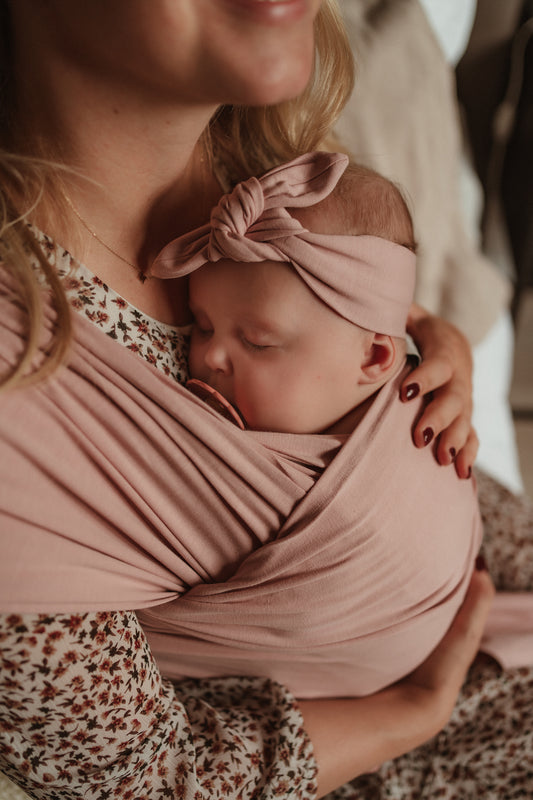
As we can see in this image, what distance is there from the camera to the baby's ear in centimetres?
94

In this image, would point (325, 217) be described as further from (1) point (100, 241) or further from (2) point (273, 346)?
(1) point (100, 241)

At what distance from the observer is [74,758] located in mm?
755

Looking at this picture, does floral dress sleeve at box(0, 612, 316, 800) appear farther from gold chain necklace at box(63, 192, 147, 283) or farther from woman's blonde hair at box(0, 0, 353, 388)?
gold chain necklace at box(63, 192, 147, 283)

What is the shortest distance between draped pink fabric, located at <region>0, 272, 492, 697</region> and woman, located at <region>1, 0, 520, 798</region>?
0.02m

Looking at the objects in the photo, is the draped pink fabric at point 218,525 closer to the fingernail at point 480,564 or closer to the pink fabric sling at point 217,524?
the pink fabric sling at point 217,524

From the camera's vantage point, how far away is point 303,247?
85 cm

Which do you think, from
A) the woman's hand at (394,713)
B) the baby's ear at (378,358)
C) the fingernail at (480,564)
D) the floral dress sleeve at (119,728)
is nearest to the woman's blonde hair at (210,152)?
the floral dress sleeve at (119,728)

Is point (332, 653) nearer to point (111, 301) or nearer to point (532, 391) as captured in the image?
point (111, 301)

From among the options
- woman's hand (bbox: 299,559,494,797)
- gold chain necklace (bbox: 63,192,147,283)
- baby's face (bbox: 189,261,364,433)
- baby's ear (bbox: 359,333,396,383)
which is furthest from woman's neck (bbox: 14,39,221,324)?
woman's hand (bbox: 299,559,494,797)

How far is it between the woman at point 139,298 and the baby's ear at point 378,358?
0.18 feet

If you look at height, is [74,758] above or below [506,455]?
above

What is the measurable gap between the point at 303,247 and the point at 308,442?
238 millimetres

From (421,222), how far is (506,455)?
60cm

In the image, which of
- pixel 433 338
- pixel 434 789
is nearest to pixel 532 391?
pixel 433 338
